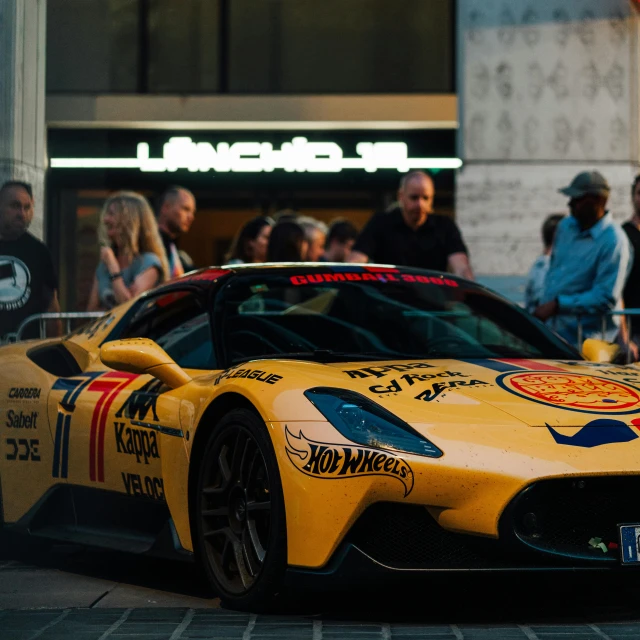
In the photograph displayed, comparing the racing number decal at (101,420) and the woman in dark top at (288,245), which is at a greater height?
the woman in dark top at (288,245)

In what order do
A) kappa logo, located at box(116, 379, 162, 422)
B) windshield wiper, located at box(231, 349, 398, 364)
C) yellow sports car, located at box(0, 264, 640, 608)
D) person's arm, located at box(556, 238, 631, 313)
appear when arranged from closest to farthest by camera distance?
1. yellow sports car, located at box(0, 264, 640, 608)
2. windshield wiper, located at box(231, 349, 398, 364)
3. kappa logo, located at box(116, 379, 162, 422)
4. person's arm, located at box(556, 238, 631, 313)

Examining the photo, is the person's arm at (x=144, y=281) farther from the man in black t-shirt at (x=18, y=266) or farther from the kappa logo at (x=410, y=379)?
the kappa logo at (x=410, y=379)

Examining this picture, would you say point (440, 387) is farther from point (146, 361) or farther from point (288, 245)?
point (288, 245)

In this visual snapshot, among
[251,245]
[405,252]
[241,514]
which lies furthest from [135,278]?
[241,514]

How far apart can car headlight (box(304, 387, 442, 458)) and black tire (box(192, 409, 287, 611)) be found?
22cm

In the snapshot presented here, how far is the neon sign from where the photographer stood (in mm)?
15719

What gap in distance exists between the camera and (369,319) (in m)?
6.45

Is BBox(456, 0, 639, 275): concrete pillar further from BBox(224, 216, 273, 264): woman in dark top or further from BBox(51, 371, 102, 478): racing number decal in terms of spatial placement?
BBox(51, 371, 102, 478): racing number decal

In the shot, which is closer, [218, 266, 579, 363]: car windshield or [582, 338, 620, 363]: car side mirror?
[218, 266, 579, 363]: car windshield

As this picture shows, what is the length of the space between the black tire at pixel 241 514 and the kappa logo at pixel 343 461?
0.12 metres

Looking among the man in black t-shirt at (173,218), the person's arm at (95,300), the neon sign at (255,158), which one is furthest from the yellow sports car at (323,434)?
the neon sign at (255,158)

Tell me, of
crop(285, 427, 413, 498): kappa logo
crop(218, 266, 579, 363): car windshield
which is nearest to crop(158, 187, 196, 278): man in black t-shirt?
crop(218, 266, 579, 363): car windshield

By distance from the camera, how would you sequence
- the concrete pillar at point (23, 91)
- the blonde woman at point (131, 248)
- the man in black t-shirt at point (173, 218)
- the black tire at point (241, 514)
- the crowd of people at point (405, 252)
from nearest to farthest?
the black tire at point (241, 514) → the crowd of people at point (405, 252) → the blonde woman at point (131, 248) → the man in black t-shirt at point (173, 218) → the concrete pillar at point (23, 91)

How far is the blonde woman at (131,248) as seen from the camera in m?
9.55
